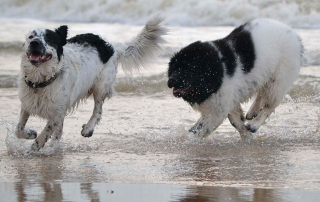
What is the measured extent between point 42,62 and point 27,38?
0.26 metres

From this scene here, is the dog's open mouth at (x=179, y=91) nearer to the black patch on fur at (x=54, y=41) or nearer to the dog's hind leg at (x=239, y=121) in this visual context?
the dog's hind leg at (x=239, y=121)

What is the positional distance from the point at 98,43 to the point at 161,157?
1.58 meters

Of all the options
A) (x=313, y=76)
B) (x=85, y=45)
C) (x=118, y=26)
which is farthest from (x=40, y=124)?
(x=118, y=26)

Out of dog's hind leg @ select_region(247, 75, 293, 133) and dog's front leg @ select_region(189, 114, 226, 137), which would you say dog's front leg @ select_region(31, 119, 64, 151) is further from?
dog's hind leg @ select_region(247, 75, 293, 133)

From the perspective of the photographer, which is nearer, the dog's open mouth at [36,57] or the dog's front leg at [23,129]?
the dog's open mouth at [36,57]

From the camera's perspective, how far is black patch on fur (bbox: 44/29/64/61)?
5.36 metres

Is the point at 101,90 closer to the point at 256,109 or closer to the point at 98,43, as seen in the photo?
the point at 98,43

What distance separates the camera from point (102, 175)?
465 centimetres

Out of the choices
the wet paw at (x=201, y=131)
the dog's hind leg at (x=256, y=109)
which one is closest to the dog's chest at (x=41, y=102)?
the wet paw at (x=201, y=131)

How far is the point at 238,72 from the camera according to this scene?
19.1ft

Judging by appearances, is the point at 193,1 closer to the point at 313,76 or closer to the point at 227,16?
the point at 227,16

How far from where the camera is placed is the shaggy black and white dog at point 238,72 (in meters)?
5.58

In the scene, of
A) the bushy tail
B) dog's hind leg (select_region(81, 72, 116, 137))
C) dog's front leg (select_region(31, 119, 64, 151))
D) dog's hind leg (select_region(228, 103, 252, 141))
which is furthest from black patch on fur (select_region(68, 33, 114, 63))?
dog's hind leg (select_region(228, 103, 252, 141))

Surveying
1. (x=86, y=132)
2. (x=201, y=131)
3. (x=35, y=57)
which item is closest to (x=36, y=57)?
(x=35, y=57)
